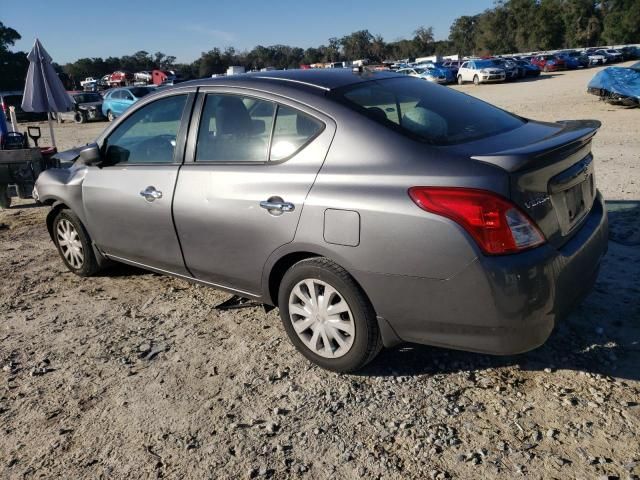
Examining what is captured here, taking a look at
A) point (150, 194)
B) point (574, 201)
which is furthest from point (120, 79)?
point (574, 201)

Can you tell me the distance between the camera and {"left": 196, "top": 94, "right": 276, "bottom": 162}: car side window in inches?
137

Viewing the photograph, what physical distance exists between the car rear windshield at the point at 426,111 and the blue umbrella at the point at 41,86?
32.6 feet

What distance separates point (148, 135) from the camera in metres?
4.31

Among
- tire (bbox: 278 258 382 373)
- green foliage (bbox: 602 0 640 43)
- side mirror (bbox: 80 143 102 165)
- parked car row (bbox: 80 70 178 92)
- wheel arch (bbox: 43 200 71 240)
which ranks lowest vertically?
tire (bbox: 278 258 382 373)

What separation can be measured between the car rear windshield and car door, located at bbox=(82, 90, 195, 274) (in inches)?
50.8

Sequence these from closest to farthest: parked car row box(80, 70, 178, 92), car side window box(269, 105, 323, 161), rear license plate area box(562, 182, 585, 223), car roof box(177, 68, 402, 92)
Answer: rear license plate area box(562, 182, 585, 223) < car side window box(269, 105, 323, 161) < car roof box(177, 68, 402, 92) < parked car row box(80, 70, 178, 92)

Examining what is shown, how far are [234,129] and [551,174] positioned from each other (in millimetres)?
1957

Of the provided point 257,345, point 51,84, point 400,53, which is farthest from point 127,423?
point 400,53

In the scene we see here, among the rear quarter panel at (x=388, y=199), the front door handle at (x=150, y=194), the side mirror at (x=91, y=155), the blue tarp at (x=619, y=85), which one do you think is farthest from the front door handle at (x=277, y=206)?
the blue tarp at (x=619, y=85)

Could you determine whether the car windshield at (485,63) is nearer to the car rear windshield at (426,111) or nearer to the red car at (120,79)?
the car rear windshield at (426,111)

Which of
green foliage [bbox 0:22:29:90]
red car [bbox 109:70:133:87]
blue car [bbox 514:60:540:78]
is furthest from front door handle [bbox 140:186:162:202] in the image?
green foliage [bbox 0:22:29:90]

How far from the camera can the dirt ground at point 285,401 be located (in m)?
2.61

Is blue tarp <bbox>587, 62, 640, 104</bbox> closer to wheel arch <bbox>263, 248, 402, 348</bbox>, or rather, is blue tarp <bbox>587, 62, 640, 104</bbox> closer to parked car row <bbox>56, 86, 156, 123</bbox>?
wheel arch <bbox>263, 248, 402, 348</bbox>

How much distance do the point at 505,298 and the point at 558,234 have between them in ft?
1.65
